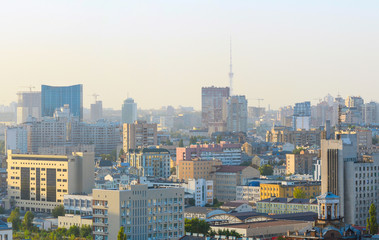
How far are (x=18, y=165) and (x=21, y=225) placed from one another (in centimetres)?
1404

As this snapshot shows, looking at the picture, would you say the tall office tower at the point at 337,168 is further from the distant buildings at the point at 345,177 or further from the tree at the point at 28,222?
the tree at the point at 28,222

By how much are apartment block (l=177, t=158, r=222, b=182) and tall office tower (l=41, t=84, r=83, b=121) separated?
73316 millimetres

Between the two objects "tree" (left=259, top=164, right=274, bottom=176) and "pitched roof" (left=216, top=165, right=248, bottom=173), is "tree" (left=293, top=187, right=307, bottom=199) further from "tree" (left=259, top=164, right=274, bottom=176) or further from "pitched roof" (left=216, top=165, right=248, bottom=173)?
"tree" (left=259, top=164, right=274, bottom=176)

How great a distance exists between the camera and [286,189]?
5766 centimetres

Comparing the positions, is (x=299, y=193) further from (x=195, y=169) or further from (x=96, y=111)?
(x=96, y=111)

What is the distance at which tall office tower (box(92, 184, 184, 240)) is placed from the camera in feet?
124

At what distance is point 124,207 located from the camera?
37875mm

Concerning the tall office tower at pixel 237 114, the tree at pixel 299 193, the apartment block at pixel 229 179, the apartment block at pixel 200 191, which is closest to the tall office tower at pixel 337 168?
the tree at pixel 299 193

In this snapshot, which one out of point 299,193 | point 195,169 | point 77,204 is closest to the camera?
point 299,193

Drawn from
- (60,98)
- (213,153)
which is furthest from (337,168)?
(60,98)

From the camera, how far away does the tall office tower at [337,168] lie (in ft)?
138

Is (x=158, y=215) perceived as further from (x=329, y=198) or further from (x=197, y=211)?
(x=329, y=198)

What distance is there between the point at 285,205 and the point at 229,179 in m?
14.4

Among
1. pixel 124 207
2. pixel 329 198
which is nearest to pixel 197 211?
pixel 124 207
